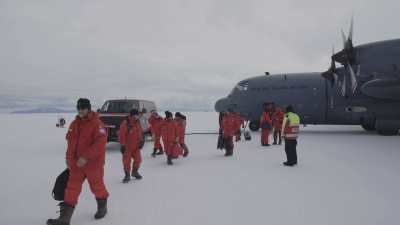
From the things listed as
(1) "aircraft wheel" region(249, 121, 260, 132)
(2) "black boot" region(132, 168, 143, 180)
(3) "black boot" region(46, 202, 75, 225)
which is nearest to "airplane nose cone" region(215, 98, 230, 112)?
(1) "aircraft wheel" region(249, 121, 260, 132)

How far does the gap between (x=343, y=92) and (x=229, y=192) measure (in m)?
13.0

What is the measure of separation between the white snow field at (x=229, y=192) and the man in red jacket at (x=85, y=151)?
2.08ft

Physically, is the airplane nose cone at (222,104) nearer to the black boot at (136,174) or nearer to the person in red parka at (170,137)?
the person in red parka at (170,137)

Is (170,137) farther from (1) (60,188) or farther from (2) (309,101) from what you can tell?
(2) (309,101)

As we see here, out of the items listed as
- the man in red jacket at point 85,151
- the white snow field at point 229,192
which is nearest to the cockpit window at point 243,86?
the white snow field at point 229,192

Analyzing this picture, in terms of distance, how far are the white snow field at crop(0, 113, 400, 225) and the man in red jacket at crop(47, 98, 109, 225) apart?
2.08 feet

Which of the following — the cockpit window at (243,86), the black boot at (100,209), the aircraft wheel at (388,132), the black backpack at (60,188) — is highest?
the cockpit window at (243,86)

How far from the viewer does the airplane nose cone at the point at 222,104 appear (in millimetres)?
18991

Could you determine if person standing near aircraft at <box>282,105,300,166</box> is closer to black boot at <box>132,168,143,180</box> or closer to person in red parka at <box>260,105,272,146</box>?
Result: person in red parka at <box>260,105,272,146</box>

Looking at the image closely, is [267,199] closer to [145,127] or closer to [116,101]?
[145,127]

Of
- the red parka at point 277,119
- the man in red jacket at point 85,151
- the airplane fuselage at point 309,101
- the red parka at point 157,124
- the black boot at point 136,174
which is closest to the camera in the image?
the man in red jacket at point 85,151

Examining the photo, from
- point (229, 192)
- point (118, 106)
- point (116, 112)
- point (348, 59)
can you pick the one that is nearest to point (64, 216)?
point (229, 192)

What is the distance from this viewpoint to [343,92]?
1525cm

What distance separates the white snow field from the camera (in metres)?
4.20
